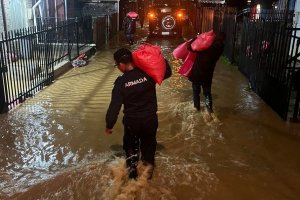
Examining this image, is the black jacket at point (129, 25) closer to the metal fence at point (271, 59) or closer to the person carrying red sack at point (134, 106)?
the metal fence at point (271, 59)

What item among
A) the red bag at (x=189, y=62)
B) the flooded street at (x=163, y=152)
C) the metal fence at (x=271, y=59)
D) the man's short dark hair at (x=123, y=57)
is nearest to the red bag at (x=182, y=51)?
the red bag at (x=189, y=62)

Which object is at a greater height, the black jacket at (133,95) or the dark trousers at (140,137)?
the black jacket at (133,95)

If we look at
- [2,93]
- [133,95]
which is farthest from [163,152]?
[2,93]

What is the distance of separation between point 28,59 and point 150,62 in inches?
201

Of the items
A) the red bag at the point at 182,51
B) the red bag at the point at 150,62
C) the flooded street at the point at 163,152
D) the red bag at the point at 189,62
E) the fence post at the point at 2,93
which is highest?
the red bag at the point at 150,62

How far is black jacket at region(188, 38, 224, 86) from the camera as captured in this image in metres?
6.27

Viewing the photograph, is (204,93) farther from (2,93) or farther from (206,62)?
(2,93)

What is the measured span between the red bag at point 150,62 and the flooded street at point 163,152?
132cm

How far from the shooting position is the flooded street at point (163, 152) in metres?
4.36

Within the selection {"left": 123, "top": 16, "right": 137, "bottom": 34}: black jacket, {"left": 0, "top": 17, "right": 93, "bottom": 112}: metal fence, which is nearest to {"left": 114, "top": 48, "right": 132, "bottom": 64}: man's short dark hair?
{"left": 0, "top": 17, "right": 93, "bottom": 112}: metal fence

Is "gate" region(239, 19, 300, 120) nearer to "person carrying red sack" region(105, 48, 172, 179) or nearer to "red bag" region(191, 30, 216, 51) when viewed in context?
"red bag" region(191, 30, 216, 51)

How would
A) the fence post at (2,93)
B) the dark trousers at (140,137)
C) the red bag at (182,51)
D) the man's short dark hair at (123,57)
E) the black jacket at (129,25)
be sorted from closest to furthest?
1. the man's short dark hair at (123,57)
2. the dark trousers at (140,137)
3. the red bag at (182,51)
4. the fence post at (2,93)
5. the black jacket at (129,25)

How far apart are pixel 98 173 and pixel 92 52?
379 inches

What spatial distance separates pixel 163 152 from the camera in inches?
212
